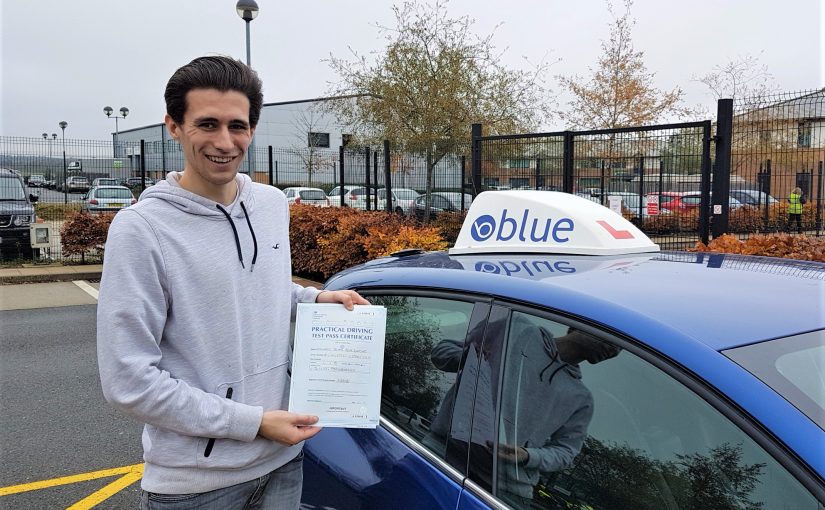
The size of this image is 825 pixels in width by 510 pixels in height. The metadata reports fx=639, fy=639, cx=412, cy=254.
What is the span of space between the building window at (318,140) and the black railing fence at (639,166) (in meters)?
15.0

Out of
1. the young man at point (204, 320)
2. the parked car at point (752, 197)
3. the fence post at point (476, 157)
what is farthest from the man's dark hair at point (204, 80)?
the parked car at point (752, 197)

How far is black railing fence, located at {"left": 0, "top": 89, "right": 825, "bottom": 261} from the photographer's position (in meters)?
8.38

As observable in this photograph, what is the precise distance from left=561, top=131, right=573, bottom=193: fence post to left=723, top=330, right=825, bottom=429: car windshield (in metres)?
7.78

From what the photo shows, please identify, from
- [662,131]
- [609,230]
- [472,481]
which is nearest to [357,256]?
[662,131]

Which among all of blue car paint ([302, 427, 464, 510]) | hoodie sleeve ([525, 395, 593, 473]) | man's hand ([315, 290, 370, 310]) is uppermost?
man's hand ([315, 290, 370, 310])

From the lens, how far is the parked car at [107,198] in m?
19.3

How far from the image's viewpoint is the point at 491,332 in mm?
1678

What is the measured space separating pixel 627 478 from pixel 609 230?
113cm

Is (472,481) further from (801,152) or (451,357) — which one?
(801,152)

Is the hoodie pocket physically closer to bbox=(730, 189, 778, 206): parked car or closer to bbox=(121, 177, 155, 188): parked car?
bbox=(730, 189, 778, 206): parked car

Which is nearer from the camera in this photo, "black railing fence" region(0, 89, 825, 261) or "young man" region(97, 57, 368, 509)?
"young man" region(97, 57, 368, 509)

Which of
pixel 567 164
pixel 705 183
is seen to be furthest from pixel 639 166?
pixel 705 183

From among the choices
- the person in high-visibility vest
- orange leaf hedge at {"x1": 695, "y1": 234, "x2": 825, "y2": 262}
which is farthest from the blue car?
the person in high-visibility vest

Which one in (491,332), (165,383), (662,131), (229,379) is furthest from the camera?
(662,131)
